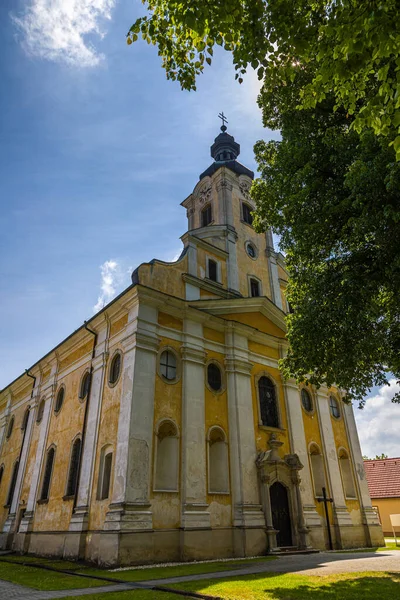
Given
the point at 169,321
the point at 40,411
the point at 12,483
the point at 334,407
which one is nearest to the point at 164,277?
the point at 169,321

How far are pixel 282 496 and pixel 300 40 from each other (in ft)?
52.3

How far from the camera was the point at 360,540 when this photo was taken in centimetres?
1916

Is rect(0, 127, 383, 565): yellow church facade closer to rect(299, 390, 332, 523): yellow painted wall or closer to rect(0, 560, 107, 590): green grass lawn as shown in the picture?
rect(299, 390, 332, 523): yellow painted wall

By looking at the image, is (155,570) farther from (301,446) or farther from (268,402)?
(301,446)

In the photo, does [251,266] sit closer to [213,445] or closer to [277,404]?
[277,404]

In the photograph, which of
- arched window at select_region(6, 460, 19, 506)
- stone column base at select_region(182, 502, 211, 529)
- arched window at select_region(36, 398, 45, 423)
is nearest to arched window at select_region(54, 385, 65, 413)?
arched window at select_region(36, 398, 45, 423)

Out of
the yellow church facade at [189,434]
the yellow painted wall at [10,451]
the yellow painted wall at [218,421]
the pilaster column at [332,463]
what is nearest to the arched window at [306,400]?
the yellow church facade at [189,434]

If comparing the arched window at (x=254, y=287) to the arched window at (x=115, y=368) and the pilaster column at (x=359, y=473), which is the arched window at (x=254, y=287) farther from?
the arched window at (x=115, y=368)

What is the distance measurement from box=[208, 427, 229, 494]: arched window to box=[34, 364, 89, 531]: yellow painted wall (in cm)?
551

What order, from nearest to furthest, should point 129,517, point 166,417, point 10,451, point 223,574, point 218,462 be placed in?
point 223,574
point 129,517
point 166,417
point 218,462
point 10,451

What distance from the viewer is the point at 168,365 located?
1599cm

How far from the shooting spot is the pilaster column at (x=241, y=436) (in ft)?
49.6

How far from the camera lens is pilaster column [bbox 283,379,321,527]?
17125 mm

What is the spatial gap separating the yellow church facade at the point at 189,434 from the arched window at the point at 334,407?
181mm
